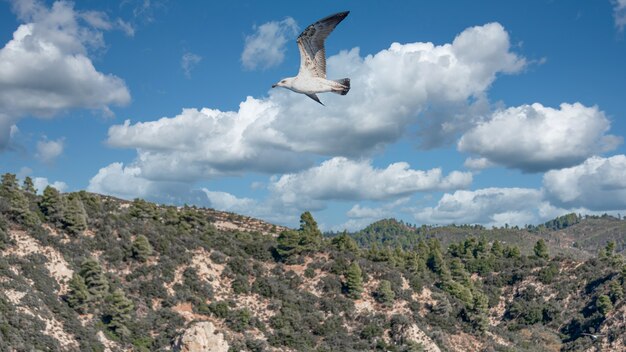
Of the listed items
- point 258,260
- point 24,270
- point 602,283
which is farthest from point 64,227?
point 602,283

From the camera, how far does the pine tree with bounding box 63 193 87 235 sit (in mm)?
76375

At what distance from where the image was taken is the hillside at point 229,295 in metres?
65.1

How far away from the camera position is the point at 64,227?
76.8 m

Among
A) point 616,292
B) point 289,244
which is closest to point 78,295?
point 289,244

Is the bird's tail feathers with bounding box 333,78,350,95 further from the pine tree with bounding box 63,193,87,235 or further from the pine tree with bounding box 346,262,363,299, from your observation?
the pine tree with bounding box 346,262,363,299

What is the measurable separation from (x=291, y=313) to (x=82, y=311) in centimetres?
2423

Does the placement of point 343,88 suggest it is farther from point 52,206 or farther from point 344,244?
point 344,244

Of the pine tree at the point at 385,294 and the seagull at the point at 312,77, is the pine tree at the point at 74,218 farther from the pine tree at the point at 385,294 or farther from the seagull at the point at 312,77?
the seagull at the point at 312,77

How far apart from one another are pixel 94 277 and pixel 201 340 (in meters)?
13.9

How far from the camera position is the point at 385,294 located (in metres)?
86.2

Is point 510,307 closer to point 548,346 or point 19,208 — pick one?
point 548,346

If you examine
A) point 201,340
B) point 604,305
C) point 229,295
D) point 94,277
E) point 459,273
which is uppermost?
point 459,273

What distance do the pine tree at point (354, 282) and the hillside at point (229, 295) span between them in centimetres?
21

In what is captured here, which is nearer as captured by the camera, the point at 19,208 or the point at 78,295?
the point at 78,295
